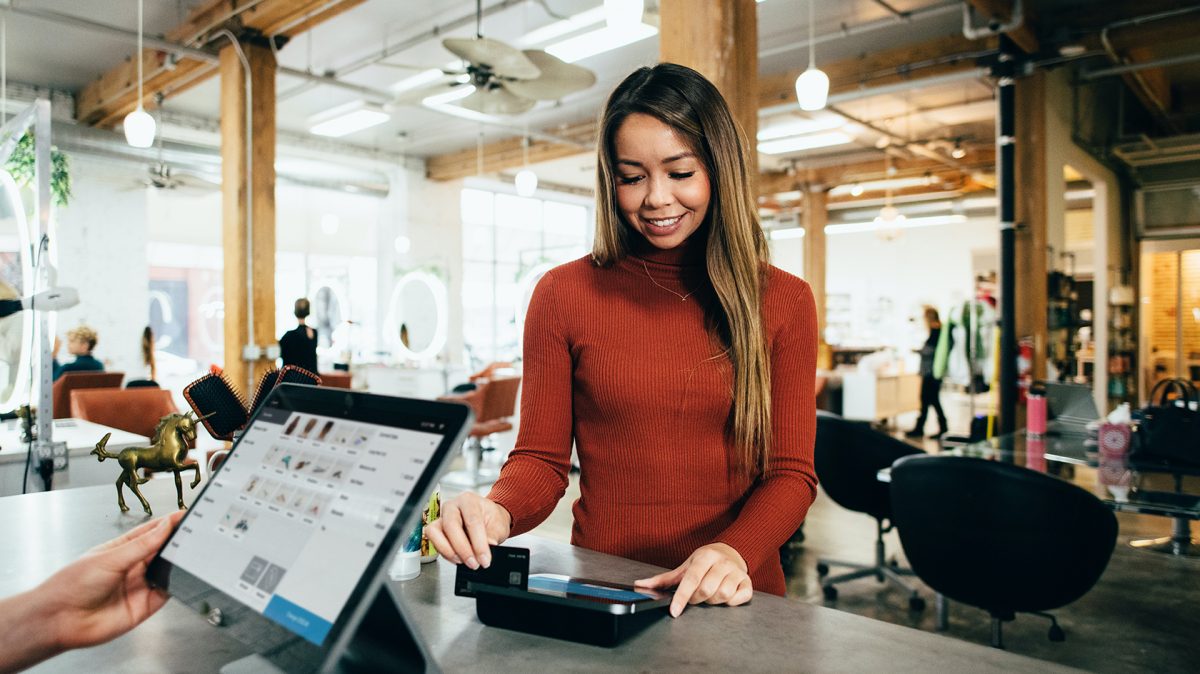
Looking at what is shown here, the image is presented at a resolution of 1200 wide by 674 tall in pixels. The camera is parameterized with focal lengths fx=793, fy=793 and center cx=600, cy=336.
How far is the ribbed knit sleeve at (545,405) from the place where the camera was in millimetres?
1329

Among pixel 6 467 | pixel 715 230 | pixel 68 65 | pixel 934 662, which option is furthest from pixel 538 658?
pixel 68 65

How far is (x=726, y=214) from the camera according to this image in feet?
4.36

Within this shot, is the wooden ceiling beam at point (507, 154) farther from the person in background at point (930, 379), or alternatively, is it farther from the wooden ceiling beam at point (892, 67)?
the person in background at point (930, 379)

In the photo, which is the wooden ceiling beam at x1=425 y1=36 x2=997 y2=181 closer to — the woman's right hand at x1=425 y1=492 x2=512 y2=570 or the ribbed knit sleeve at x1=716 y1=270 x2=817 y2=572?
the ribbed knit sleeve at x1=716 y1=270 x2=817 y2=572

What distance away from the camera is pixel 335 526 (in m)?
0.71

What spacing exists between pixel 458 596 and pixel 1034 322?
7113 mm

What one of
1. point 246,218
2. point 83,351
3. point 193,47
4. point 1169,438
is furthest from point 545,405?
point 83,351

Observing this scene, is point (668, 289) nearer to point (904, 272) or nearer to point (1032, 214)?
point (1032, 214)

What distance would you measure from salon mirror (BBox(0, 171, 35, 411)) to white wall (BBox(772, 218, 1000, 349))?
14.3 meters

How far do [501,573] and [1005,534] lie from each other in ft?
7.24

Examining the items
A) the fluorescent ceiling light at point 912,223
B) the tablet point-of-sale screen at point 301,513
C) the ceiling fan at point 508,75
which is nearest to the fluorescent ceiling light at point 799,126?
the fluorescent ceiling light at point 912,223

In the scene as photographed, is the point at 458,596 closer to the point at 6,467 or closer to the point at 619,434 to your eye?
the point at 619,434

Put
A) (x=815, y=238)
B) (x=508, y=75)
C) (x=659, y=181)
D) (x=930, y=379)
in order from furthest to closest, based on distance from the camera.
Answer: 1. (x=815, y=238)
2. (x=930, y=379)
3. (x=508, y=75)
4. (x=659, y=181)

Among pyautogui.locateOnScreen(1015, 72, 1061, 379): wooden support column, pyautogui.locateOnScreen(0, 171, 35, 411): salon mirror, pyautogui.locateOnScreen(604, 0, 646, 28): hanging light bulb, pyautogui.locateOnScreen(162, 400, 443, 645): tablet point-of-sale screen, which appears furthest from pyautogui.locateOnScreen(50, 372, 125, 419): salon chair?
Answer: pyautogui.locateOnScreen(1015, 72, 1061, 379): wooden support column
